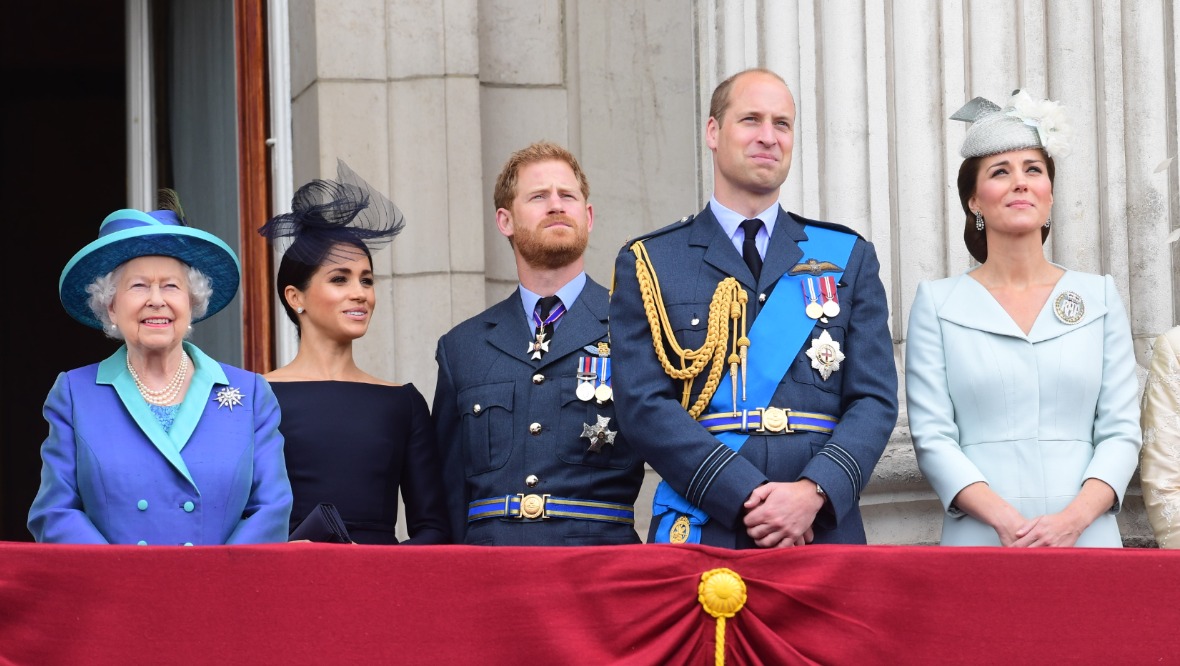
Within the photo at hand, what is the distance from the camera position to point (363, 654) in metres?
3.30

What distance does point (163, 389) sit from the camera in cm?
403

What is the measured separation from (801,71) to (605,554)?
2420 millimetres

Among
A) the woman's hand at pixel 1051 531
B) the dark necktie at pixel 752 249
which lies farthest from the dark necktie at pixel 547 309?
the woman's hand at pixel 1051 531

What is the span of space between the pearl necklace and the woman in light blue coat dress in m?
1.69

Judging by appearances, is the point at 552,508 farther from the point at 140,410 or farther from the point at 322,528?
the point at 140,410

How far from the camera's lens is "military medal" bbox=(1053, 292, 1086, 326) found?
4.18 meters

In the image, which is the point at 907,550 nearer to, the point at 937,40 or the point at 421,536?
the point at 421,536

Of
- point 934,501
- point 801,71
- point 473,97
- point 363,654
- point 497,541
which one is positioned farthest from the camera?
point 473,97

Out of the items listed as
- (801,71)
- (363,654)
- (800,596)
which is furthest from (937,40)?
(363,654)

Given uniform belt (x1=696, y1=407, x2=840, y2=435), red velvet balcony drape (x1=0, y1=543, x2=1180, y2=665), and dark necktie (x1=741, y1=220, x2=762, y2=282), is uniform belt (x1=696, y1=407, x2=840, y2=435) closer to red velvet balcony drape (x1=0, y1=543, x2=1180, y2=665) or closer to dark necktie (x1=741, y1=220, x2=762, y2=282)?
dark necktie (x1=741, y1=220, x2=762, y2=282)

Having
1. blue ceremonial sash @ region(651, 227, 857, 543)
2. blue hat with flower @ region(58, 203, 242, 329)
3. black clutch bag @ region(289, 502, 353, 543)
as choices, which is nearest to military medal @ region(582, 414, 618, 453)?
blue ceremonial sash @ region(651, 227, 857, 543)

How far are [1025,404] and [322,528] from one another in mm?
1640

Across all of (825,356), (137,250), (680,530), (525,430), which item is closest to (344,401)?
(525,430)

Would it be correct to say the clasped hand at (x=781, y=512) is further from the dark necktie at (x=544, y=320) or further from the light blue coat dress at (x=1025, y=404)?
the dark necktie at (x=544, y=320)
